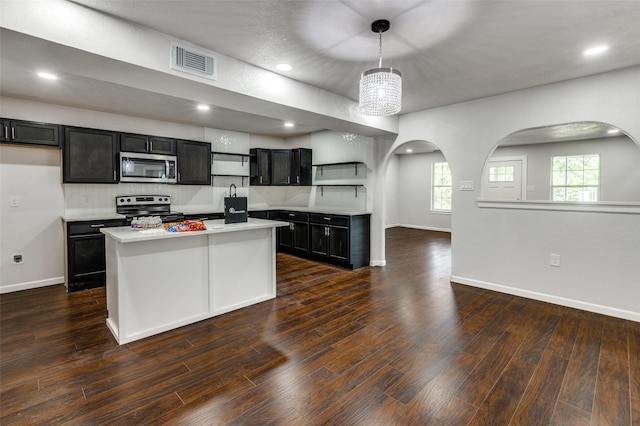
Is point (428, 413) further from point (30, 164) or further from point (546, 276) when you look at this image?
point (30, 164)

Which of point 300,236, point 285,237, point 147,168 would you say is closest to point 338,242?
point 300,236

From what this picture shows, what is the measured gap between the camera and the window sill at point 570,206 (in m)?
3.13

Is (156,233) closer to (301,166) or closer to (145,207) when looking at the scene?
(145,207)

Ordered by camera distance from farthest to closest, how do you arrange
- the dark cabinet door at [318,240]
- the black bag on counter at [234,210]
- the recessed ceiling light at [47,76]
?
1. the dark cabinet door at [318,240]
2. the black bag on counter at [234,210]
3. the recessed ceiling light at [47,76]

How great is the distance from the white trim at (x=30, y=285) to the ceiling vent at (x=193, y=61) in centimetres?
368

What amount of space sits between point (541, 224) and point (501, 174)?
5.23 metres

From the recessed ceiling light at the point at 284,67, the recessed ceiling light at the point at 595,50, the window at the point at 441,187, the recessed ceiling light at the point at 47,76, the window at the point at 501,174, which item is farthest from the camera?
the window at the point at 441,187

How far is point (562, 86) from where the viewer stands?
343cm

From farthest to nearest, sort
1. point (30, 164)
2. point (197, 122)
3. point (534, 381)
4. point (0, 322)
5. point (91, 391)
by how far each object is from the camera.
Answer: point (197, 122)
point (30, 164)
point (0, 322)
point (534, 381)
point (91, 391)

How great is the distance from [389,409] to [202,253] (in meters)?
2.17

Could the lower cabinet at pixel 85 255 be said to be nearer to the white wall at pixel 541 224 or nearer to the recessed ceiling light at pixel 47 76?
the recessed ceiling light at pixel 47 76

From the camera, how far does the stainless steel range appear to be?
4.70m

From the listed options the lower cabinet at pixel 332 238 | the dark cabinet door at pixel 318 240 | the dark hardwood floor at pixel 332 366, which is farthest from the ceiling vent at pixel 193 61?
the dark cabinet door at pixel 318 240

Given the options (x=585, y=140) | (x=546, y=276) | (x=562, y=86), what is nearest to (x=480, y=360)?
(x=546, y=276)
